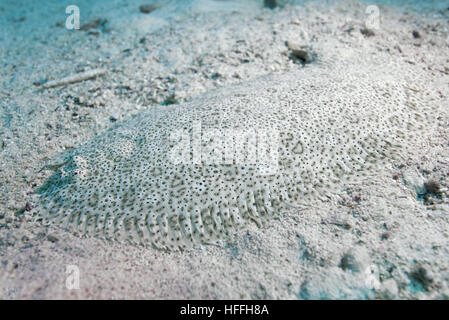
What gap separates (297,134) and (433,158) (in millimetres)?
1766

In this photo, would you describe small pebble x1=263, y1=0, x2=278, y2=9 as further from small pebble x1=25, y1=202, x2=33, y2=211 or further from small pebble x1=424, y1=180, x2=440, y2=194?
small pebble x1=25, y1=202, x2=33, y2=211

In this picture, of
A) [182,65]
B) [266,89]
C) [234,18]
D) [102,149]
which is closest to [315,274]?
[266,89]

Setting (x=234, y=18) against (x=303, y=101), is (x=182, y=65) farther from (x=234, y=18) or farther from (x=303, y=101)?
(x=303, y=101)

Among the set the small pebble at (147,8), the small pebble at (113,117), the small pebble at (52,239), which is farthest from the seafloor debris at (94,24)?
the small pebble at (52,239)

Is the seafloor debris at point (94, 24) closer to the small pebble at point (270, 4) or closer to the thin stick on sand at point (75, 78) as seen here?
the thin stick on sand at point (75, 78)

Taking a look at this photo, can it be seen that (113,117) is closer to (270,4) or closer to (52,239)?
(52,239)

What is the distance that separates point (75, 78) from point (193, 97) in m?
2.61

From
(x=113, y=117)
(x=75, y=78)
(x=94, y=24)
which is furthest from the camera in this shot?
(x=94, y=24)

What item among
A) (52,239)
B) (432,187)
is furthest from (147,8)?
(432,187)

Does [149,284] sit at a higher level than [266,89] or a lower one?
lower

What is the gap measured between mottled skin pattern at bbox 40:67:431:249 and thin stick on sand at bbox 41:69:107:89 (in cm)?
255

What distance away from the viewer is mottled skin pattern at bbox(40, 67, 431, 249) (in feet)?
10.7

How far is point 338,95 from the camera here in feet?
13.4

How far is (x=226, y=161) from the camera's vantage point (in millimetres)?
3457
